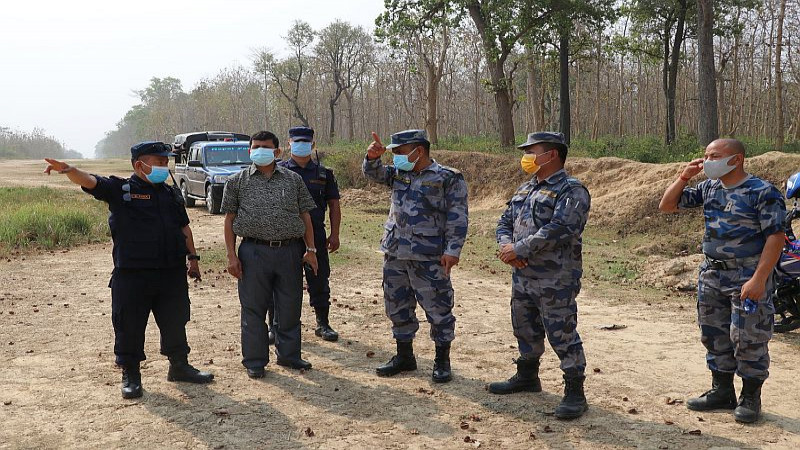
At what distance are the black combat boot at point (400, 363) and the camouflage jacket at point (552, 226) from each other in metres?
1.23

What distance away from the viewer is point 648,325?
676 cm

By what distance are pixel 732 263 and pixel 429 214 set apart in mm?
1964

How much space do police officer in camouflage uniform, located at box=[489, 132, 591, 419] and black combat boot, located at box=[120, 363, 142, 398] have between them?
265 cm

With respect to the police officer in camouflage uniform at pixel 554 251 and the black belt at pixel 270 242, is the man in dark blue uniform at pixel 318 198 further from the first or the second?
the police officer in camouflage uniform at pixel 554 251

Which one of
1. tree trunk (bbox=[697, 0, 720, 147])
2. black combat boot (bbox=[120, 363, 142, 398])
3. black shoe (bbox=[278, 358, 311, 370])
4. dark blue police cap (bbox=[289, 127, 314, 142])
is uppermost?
tree trunk (bbox=[697, 0, 720, 147])

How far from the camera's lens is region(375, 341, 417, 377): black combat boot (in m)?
5.18

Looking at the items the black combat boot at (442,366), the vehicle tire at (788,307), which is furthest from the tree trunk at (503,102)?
the black combat boot at (442,366)

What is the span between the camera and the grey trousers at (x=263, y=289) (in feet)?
16.4

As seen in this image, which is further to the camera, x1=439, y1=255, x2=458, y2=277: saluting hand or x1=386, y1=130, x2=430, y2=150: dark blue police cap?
x1=386, y1=130, x2=430, y2=150: dark blue police cap

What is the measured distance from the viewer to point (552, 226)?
4113 mm

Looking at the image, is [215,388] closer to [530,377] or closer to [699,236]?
[530,377]

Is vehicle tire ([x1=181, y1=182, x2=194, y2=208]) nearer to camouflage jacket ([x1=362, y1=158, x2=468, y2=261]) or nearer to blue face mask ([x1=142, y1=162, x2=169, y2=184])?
blue face mask ([x1=142, y1=162, x2=169, y2=184])

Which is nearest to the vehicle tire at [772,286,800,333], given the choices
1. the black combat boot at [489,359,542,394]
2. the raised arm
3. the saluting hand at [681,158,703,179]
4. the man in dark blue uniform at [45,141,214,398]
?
the saluting hand at [681,158,703,179]

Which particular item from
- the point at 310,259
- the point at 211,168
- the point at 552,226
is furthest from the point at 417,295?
the point at 211,168
